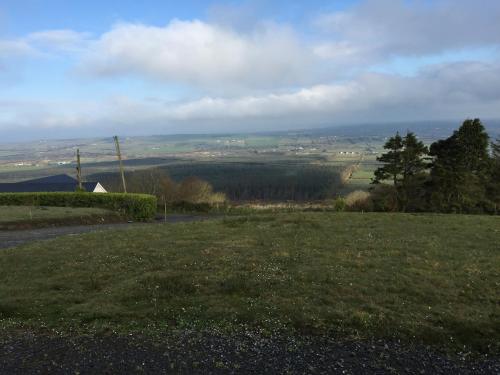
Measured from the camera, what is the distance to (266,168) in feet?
439

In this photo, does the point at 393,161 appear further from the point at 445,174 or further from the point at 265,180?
the point at 265,180

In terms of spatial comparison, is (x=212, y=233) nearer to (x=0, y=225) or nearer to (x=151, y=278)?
(x=151, y=278)

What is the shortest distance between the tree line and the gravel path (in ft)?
129

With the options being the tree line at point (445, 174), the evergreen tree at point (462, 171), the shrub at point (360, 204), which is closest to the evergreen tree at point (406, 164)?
the tree line at point (445, 174)

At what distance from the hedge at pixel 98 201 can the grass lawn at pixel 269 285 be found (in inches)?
930

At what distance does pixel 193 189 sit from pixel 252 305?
6122 cm

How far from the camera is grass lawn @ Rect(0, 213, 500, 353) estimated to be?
8.40 m

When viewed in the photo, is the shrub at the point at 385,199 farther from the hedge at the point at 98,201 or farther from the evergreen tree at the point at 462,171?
the hedge at the point at 98,201

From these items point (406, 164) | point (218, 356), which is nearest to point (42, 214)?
point (218, 356)

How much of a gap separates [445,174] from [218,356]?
41.2 m

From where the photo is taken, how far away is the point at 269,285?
1073cm

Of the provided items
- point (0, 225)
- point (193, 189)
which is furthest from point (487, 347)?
point (193, 189)

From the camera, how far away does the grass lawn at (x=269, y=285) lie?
8398 mm

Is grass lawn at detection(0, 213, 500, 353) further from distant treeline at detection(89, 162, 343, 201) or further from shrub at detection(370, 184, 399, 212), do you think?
distant treeline at detection(89, 162, 343, 201)
